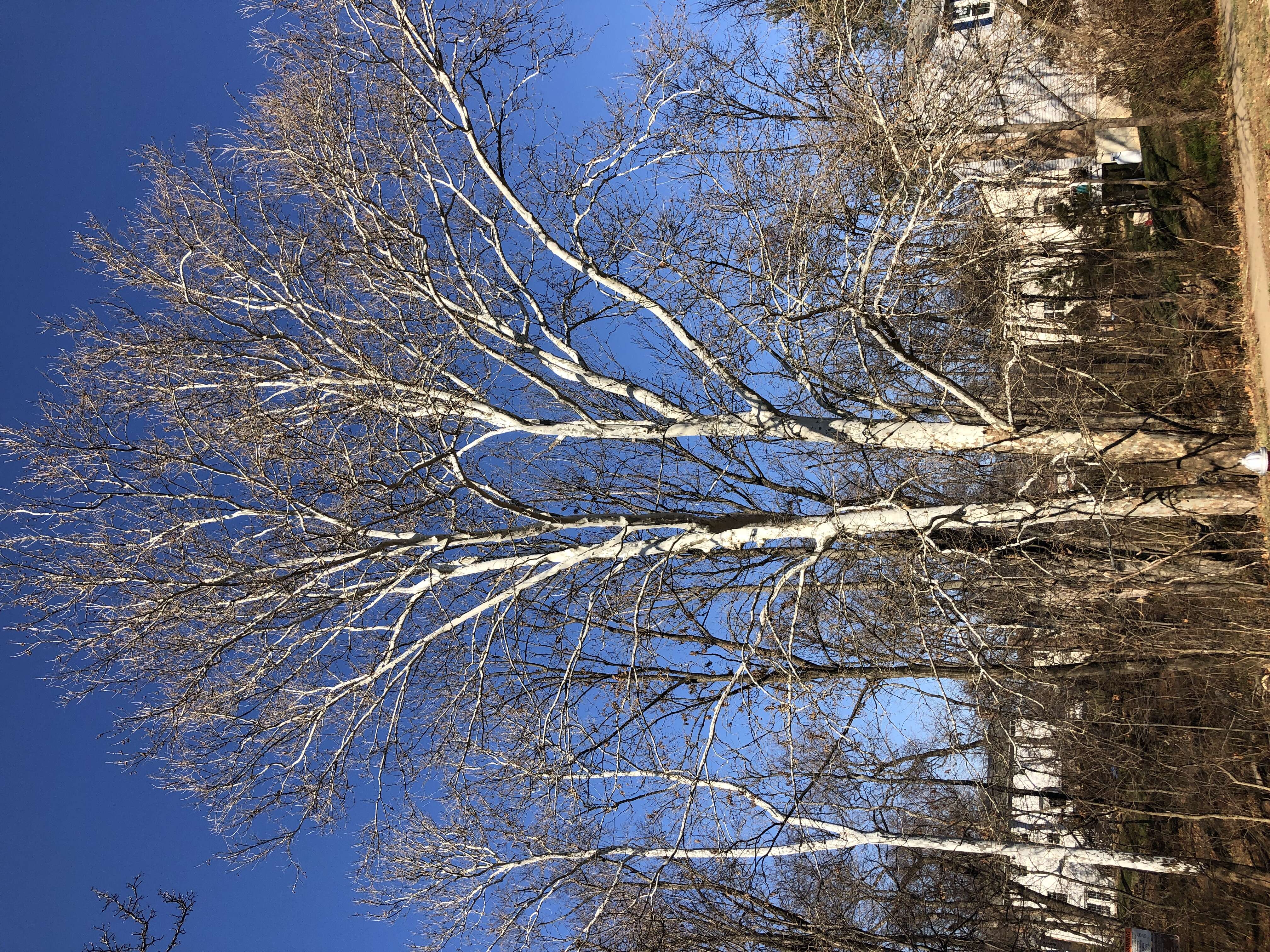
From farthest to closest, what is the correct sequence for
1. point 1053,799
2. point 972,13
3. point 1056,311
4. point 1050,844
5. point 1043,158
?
1. point 972,13
2. point 1053,799
3. point 1056,311
4. point 1043,158
5. point 1050,844

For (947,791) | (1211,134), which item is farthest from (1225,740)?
(1211,134)

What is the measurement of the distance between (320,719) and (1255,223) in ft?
42.8

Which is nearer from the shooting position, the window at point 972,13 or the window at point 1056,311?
the window at point 1056,311

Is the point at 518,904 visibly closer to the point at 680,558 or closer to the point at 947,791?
the point at 680,558

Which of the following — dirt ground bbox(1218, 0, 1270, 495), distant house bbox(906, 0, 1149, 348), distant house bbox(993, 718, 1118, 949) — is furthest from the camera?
distant house bbox(906, 0, 1149, 348)

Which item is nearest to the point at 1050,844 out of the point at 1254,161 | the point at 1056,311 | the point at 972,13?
the point at 1056,311

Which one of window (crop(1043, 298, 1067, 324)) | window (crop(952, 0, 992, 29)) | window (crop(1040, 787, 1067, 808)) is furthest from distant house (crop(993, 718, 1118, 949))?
window (crop(952, 0, 992, 29))

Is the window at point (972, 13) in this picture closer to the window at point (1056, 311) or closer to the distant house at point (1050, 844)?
the window at point (1056, 311)

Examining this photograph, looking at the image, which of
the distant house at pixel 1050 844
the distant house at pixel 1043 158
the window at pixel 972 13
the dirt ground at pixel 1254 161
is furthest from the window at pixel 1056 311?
the distant house at pixel 1050 844

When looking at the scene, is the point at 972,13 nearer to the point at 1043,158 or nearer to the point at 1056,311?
the point at 1043,158

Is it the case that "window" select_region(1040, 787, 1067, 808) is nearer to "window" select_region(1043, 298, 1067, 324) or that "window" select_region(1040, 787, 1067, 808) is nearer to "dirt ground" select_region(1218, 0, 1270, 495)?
"window" select_region(1043, 298, 1067, 324)

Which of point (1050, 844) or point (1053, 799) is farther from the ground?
point (1053, 799)

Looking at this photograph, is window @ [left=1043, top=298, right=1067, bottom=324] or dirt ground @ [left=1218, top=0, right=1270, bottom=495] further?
window @ [left=1043, top=298, right=1067, bottom=324]

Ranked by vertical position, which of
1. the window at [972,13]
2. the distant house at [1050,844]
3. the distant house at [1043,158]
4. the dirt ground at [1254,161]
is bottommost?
the distant house at [1050,844]
